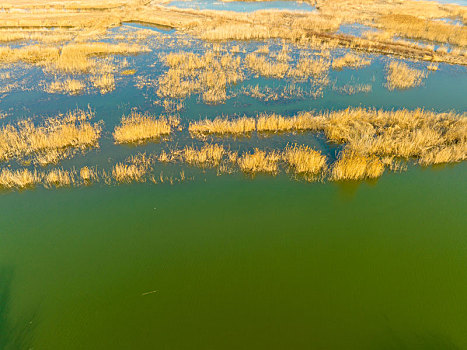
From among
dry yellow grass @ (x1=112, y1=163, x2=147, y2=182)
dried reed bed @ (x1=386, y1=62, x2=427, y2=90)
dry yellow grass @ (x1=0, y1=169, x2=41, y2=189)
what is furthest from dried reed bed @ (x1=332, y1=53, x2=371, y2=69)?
dry yellow grass @ (x1=0, y1=169, x2=41, y2=189)

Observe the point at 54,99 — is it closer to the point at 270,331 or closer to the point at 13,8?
the point at 270,331

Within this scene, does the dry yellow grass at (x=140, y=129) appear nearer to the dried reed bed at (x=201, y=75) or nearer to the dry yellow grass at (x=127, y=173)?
the dry yellow grass at (x=127, y=173)

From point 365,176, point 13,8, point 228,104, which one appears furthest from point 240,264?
point 13,8

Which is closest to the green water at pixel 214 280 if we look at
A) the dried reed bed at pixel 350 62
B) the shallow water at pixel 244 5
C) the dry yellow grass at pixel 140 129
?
the dry yellow grass at pixel 140 129

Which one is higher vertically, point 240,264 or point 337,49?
point 337,49

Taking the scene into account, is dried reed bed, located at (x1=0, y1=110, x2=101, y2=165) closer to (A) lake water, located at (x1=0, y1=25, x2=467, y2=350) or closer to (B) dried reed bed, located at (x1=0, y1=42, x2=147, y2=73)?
(A) lake water, located at (x1=0, y1=25, x2=467, y2=350)

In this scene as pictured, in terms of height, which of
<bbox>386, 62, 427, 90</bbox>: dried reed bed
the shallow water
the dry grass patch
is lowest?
the dry grass patch
